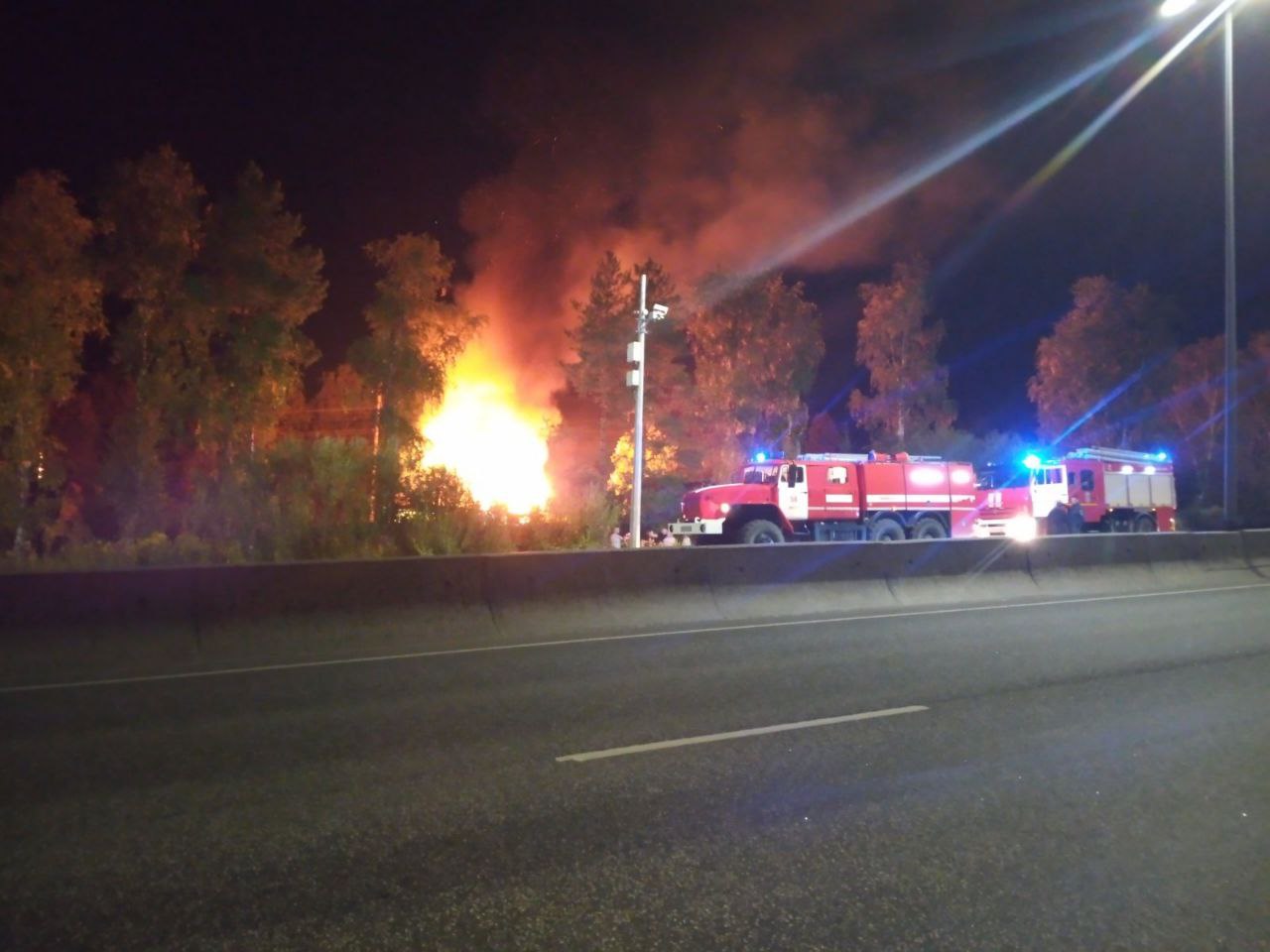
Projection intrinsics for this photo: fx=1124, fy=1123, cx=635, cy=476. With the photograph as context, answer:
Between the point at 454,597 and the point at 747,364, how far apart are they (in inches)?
1364

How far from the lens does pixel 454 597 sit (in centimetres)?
1243

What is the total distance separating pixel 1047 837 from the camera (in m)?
5.52

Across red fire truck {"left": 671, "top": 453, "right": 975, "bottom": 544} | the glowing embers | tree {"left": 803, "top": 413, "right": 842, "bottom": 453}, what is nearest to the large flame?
the glowing embers

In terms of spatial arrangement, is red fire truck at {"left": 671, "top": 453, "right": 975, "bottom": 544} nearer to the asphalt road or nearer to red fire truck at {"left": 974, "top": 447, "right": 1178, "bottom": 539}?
red fire truck at {"left": 974, "top": 447, "right": 1178, "bottom": 539}

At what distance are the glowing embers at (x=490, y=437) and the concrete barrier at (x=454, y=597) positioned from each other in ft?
53.5

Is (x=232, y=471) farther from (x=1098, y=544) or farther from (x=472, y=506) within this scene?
(x=1098, y=544)

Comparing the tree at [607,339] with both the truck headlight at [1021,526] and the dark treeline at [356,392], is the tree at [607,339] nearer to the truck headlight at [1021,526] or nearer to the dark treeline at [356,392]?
the dark treeline at [356,392]

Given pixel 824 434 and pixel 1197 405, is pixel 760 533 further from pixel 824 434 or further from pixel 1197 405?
pixel 824 434

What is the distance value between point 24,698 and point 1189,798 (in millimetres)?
8237

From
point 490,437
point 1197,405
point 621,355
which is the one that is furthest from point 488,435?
point 1197,405

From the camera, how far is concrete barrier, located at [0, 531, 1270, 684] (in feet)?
33.9

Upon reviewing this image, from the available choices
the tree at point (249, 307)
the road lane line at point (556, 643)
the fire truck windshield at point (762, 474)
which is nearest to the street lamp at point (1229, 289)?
the road lane line at point (556, 643)

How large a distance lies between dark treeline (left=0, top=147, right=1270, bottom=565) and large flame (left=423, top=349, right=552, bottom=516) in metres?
2.20

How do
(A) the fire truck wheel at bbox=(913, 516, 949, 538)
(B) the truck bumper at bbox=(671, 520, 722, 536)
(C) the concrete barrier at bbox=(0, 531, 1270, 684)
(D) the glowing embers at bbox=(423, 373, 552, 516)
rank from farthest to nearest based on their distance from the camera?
1. (D) the glowing embers at bbox=(423, 373, 552, 516)
2. (A) the fire truck wheel at bbox=(913, 516, 949, 538)
3. (B) the truck bumper at bbox=(671, 520, 722, 536)
4. (C) the concrete barrier at bbox=(0, 531, 1270, 684)
